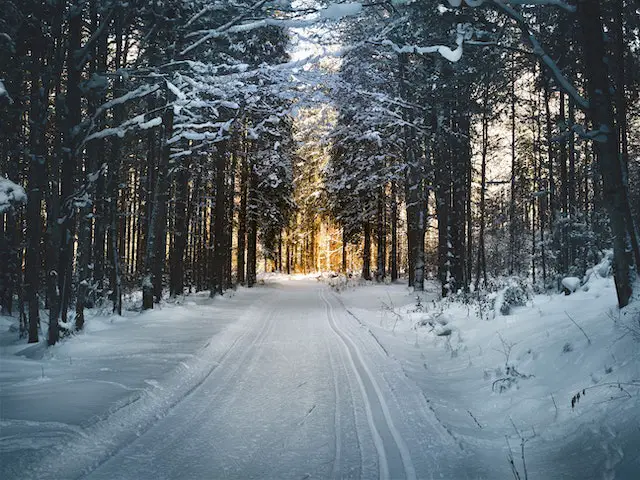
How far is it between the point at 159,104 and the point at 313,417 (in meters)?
12.5

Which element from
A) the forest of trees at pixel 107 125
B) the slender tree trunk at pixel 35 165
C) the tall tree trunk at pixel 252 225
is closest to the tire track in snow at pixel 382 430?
the forest of trees at pixel 107 125

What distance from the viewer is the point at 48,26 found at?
30.7 feet

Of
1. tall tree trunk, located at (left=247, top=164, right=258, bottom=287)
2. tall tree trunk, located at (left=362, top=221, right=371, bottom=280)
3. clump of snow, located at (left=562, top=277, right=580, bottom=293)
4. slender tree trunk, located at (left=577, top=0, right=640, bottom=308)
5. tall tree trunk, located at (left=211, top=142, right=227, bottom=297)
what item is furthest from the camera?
tall tree trunk, located at (left=362, top=221, right=371, bottom=280)

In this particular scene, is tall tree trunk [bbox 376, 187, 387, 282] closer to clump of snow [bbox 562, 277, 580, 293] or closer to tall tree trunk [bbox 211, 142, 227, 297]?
tall tree trunk [bbox 211, 142, 227, 297]

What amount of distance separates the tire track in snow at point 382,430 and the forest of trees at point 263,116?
370 centimetres

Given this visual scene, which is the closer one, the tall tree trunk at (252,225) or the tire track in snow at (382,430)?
the tire track in snow at (382,430)

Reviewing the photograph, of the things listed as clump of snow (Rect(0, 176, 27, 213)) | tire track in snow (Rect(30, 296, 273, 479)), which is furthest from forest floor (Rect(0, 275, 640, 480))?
clump of snow (Rect(0, 176, 27, 213))

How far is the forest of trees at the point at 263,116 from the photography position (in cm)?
764

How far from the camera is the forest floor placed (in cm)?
361

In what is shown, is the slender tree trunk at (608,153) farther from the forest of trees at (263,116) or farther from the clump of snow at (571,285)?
the clump of snow at (571,285)

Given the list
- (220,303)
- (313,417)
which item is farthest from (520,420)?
(220,303)

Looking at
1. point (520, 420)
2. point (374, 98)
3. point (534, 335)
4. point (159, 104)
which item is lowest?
point (520, 420)

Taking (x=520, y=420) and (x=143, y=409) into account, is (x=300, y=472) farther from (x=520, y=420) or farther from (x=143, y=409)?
(x=520, y=420)

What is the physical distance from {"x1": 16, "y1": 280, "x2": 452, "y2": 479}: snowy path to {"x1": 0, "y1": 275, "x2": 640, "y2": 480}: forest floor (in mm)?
22
